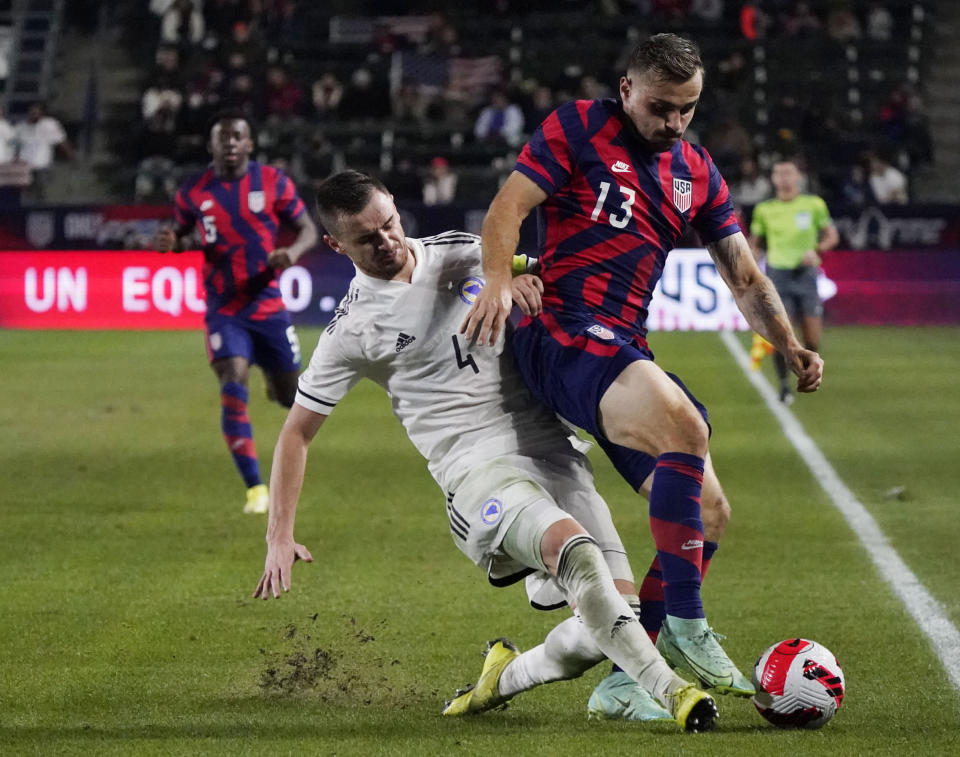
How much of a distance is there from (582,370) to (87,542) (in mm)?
4441

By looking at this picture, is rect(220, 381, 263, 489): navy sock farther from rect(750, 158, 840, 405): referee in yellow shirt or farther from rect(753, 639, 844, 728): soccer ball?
rect(750, 158, 840, 405): referee in yellow shirt

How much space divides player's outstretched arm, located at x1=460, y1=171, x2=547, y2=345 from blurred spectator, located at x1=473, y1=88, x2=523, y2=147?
19.6 metres

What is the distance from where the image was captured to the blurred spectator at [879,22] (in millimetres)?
26984

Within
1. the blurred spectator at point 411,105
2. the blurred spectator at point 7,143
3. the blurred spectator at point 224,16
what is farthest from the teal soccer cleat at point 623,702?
the blurred spectator at point 224,16

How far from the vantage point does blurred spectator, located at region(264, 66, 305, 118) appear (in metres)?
26.2

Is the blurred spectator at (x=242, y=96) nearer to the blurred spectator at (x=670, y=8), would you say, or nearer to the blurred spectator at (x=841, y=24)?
the blurred spectator at (x=670, y=8)

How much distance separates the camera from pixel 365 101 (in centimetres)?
2586

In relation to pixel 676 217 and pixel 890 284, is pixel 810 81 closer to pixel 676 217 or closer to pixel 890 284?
pixel 890 284

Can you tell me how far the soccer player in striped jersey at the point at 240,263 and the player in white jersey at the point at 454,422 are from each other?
4.43 meters

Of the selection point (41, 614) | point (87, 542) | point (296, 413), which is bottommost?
point (87, 542)

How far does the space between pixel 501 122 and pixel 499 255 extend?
2010cm

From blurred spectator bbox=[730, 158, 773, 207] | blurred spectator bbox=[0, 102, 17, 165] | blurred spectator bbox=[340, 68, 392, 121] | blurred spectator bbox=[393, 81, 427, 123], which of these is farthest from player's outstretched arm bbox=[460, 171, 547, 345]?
blurred spectator bbox=[0, 102, 17, 165]

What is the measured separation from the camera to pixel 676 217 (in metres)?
5.47

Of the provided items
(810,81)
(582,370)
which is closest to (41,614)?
(582,370)
